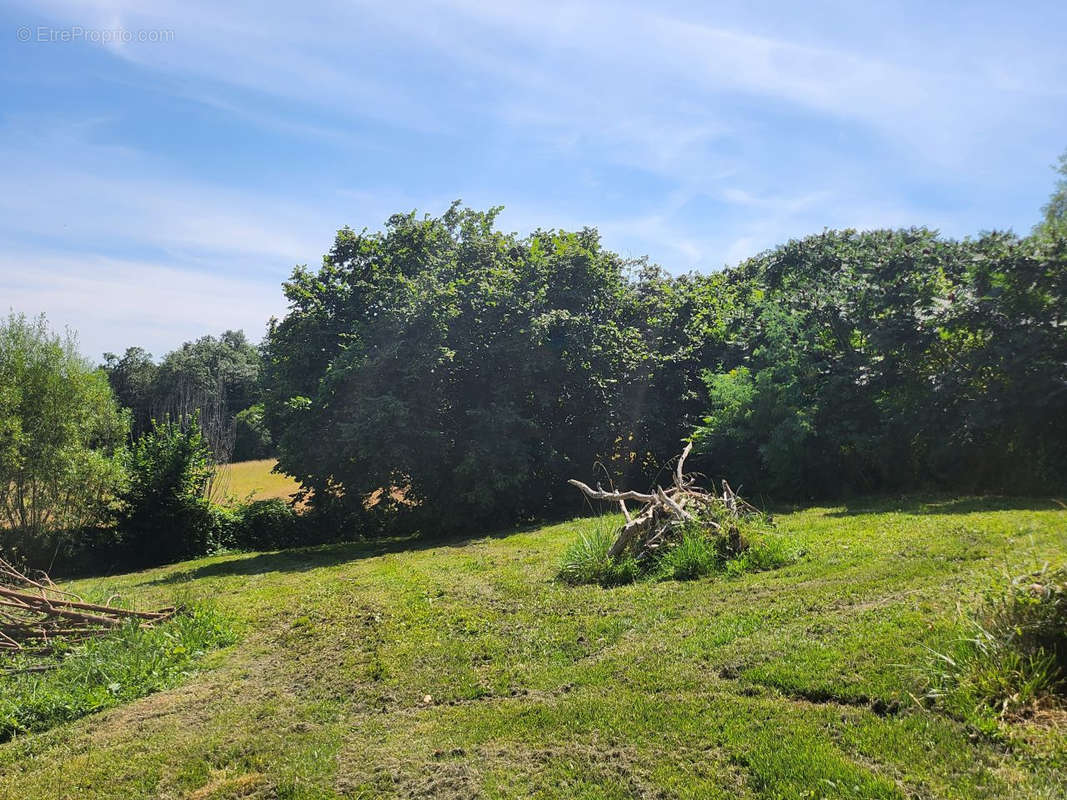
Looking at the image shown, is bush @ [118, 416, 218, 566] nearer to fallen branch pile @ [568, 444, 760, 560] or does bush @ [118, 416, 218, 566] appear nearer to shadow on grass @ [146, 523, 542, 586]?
shadow on grass @ [146, 523, 542, 586]

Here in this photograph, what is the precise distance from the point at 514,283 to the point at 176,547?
1150 centimetres

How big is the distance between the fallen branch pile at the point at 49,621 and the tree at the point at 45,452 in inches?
479

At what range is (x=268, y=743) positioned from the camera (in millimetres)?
5051

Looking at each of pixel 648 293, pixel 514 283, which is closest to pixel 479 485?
pixel 514 283

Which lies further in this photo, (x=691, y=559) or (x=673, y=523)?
(x=673, y=523)

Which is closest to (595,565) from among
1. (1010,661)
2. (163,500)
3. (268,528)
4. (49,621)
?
(1010,661)

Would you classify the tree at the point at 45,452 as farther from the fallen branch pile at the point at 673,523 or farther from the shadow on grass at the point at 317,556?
the fallen branch pile at the point at 673,523

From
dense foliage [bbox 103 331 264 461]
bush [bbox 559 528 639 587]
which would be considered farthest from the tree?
dense foliage [bbox 103 331 264 461]

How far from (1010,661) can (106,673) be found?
23.8 ft

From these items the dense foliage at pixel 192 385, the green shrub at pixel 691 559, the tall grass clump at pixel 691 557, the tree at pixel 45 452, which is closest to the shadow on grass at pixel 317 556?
the tree at pixel 45 452

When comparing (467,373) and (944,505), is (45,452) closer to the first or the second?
(467,373)

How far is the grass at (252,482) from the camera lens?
2425 cm

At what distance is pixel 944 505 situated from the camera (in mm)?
11680

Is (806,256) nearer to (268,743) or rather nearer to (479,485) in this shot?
(479,485)
